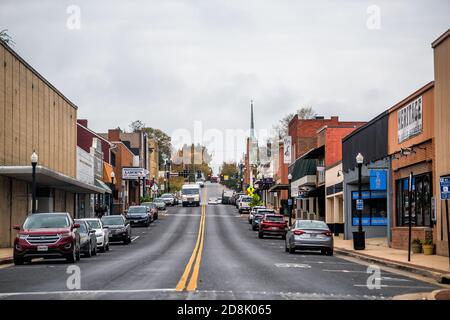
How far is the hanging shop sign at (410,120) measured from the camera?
3719cm

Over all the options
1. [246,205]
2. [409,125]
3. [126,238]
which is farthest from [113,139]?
[409,125]

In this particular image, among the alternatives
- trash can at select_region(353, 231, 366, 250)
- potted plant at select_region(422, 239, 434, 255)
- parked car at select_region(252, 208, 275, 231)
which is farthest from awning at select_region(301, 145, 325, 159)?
potted plant at select_region(422, 239, 434, 255)

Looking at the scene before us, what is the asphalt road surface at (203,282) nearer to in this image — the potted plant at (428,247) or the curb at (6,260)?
the curb at (6,260)

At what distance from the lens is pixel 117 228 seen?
4747 cm

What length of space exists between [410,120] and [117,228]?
59.7ft

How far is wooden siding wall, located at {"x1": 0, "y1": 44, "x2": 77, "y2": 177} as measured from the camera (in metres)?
43.3

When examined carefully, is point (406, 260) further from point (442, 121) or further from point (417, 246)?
point (442, 121)

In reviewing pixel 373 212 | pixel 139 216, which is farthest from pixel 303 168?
pixel 373 212

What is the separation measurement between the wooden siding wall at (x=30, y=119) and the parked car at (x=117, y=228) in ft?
19.1

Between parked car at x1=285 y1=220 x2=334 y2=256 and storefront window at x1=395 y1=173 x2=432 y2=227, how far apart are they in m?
4.34

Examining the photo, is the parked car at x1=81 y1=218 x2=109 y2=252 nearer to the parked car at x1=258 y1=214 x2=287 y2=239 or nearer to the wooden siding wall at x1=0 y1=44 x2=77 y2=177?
the wooden siding wall at x1=0 y1=44 x2=77 y2=177

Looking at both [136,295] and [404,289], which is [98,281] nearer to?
[136,295]
